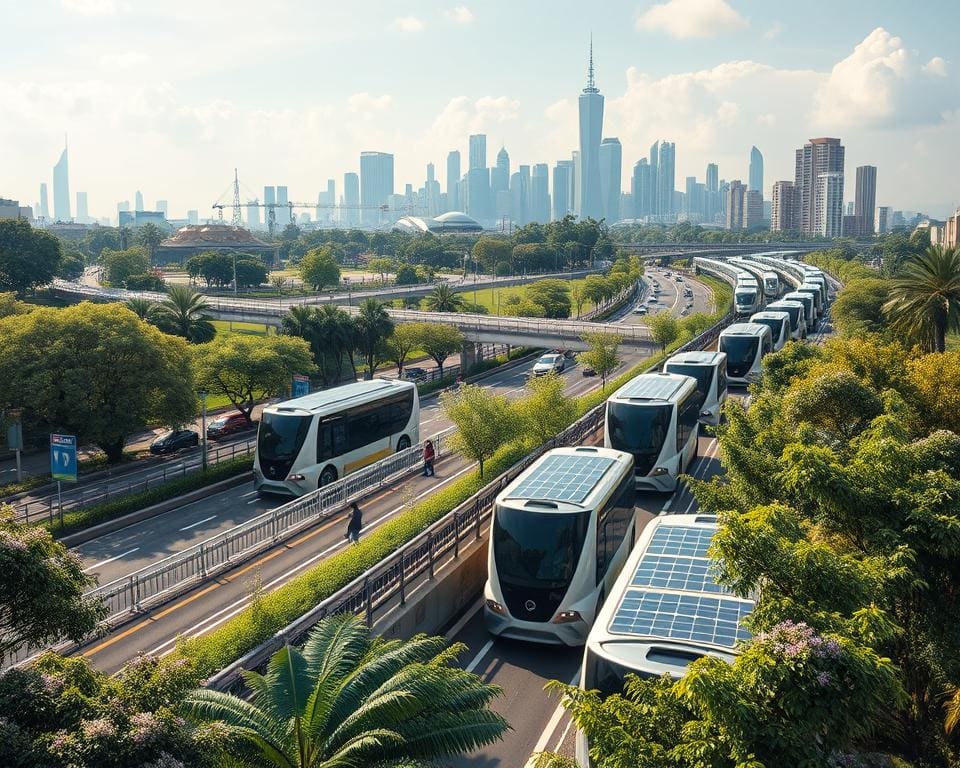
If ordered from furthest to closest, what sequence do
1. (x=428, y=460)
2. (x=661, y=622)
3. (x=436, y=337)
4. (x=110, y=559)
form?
1. (x=436, y=337)
2. (x=428, y=460)
3. (x=110, y=559)
4. (x=661, y=622)

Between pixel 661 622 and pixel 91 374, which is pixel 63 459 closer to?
pixel 91 374

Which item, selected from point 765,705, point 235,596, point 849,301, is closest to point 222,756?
point 765,705

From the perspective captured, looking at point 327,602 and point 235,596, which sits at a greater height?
point 327,602

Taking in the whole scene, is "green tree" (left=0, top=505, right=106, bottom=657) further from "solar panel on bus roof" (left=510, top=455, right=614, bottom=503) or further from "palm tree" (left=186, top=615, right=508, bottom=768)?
"solar panel on bus roof" (left=510, top=455, right=614, bottom=503)

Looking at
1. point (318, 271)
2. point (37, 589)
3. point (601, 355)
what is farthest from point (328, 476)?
point (318, 271)

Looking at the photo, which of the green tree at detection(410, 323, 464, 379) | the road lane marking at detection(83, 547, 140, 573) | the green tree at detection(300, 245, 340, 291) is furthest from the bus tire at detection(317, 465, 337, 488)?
the green tree at detection(300, 245, 340, 291)

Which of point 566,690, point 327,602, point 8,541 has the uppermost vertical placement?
point 8,541

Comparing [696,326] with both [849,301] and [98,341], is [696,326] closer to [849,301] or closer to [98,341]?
[849,301]

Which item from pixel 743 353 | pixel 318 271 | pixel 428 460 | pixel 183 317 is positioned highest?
pixel 318 271
